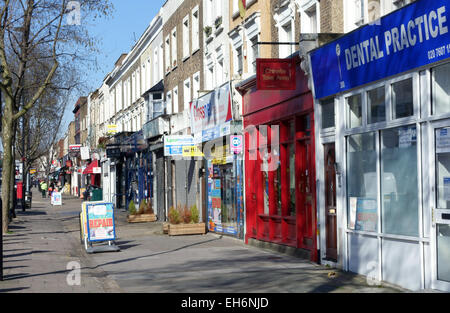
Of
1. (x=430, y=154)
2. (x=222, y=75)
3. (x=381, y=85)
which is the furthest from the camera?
(x=222, y=75)

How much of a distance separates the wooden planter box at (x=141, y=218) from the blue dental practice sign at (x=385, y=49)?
59.7 feet

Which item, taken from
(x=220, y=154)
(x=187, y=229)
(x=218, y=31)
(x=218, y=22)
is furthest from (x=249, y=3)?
(x=187, y=229)

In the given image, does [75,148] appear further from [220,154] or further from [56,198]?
[220,154]

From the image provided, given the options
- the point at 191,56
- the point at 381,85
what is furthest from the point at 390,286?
the point at 191,56

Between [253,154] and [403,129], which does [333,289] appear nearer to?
[403,129]

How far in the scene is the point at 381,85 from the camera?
459 inches

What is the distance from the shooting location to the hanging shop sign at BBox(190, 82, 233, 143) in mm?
21344

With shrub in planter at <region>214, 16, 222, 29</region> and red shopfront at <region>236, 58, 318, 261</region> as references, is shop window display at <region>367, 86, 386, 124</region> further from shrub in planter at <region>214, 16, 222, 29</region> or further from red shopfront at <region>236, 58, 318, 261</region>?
shrub in planter at <region>214, 16, 222, 29</region>

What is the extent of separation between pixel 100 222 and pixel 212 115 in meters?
6.97

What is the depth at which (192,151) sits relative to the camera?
25.5 meters

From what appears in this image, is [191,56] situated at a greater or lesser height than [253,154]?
greater

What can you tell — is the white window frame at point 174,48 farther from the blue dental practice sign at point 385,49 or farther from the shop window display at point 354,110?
the shop window display at point 354,110

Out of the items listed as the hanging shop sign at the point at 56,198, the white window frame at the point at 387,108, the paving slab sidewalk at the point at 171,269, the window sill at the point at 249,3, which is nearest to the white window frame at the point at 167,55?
the window sill at the point at 249,3
